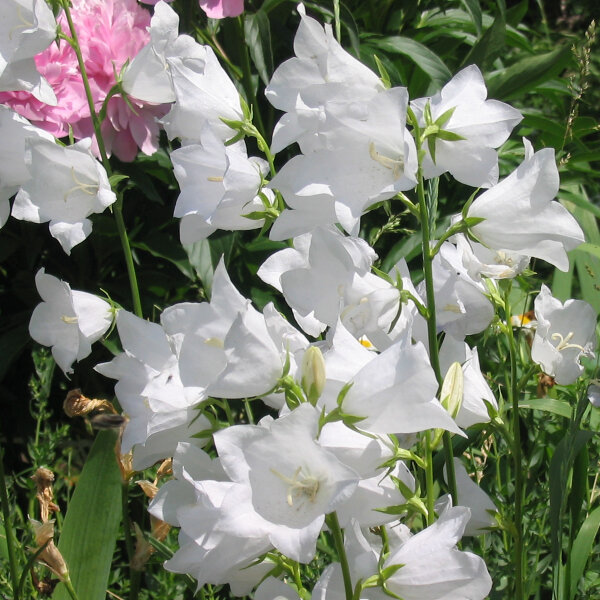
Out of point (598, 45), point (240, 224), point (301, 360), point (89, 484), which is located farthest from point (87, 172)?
point (598, 45)

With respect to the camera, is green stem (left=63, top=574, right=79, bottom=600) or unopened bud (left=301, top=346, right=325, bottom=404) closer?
unopened bud (left=301, top=346, right=325, bottom=404)

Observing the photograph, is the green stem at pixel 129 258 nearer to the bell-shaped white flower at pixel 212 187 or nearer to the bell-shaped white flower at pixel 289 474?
the bell-shaped white flower at pixel 212 187

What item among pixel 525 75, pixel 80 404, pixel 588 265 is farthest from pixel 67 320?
pixel 525 75

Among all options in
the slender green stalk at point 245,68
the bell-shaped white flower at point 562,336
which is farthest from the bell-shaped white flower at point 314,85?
the slender green stalk at point 245,68

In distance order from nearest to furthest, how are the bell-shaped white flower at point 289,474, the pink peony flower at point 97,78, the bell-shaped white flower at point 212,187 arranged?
1. the bell-shaped white flower at point 289,474
2. the bell-shaped white flower at point 212,187
3. the pink peony flower at point 97,78

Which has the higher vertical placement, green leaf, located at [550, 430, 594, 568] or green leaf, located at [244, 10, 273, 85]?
green leaf, located at [244, 10, 273, 85]

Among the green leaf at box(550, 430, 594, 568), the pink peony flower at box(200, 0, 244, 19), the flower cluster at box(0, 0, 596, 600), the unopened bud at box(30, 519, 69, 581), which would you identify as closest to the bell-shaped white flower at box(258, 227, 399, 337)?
the flower cluster at box(0, 0, 596, 600)

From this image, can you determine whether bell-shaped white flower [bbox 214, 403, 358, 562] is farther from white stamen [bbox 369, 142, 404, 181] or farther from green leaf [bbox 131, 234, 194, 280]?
green leaf [bbox 131, 234, 194, 280]
